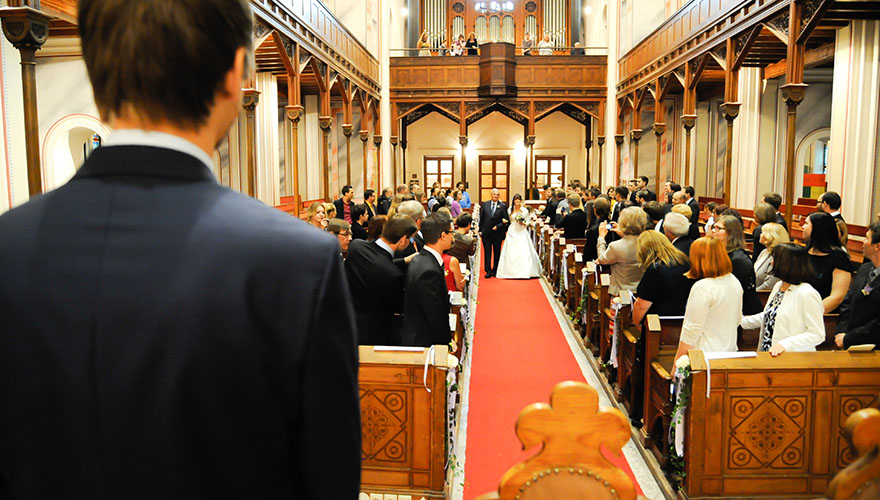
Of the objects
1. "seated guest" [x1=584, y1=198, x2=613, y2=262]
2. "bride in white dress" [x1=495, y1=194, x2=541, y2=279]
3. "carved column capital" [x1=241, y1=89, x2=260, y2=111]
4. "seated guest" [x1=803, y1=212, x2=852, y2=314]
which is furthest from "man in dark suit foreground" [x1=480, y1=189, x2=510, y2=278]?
"seated guest" [x1=803, y1=212, x2=852, y2=314]

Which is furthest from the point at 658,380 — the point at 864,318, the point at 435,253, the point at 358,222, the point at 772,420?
the point at 358,222

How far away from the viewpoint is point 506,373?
7.02 metres

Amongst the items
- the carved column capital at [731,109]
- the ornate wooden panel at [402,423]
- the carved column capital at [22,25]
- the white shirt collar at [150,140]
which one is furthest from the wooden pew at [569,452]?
the carved column capital at [731,109]

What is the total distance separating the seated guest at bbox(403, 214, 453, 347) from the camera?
4559 millimetres

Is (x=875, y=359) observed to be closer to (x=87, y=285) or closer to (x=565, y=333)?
(x=87, y=285)

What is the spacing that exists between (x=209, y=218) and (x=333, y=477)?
41cm

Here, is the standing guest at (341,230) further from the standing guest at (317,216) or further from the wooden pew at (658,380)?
the wooden pew at (658,380)

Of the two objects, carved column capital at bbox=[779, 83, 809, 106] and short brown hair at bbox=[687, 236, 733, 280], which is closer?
short brown hair at bbox=[687, 236, 733, 280]

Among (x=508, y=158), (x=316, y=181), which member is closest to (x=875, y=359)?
(x=316, y=181)

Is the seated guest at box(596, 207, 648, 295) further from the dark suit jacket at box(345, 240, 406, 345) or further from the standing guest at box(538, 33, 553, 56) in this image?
the standing guest at box(538, 33, 553, 56)

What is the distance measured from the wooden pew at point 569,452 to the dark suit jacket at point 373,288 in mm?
3325

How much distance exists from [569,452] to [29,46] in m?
5.50

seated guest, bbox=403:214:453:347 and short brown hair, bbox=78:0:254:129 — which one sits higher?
short brown hair, bbox=78:0:254:129

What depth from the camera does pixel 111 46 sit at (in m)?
0.91
